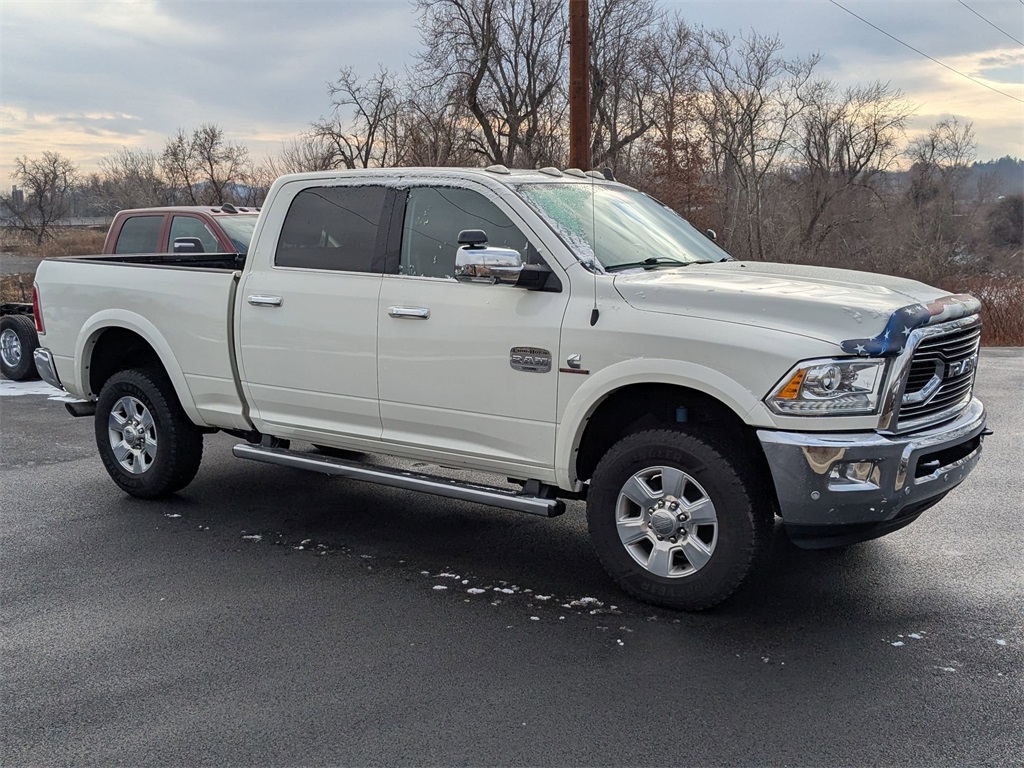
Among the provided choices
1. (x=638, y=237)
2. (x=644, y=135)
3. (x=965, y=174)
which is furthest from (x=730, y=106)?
(x=638, y=237)

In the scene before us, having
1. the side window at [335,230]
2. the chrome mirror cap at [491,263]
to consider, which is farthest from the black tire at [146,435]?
the chrome mirror cap at [491,263]

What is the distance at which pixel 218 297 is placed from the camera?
6027 mm

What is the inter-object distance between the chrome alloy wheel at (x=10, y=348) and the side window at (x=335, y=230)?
8333mm

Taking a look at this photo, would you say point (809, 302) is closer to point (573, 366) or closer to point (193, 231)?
point (573, 366)

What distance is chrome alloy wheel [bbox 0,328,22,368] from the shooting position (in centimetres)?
1259

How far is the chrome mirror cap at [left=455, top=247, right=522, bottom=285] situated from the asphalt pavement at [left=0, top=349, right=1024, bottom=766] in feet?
5.28

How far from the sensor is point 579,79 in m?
13.3

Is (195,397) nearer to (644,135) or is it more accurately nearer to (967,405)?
(967,405)

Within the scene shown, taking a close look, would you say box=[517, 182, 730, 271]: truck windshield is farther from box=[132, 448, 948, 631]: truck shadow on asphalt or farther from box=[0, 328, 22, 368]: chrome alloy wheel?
box=[0, 328, 22, 368]: chrome alloy wheel

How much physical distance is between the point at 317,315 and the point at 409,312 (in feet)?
2.31

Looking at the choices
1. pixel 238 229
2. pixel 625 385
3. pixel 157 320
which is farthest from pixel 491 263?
pixel 238 229

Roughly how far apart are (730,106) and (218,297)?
145 feet

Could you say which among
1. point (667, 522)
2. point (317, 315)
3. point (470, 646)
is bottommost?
point (470, 646)

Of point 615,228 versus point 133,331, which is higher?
point 615,228
